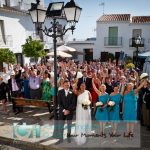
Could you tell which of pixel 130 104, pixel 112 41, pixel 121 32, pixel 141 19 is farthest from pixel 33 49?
pixel 141 19

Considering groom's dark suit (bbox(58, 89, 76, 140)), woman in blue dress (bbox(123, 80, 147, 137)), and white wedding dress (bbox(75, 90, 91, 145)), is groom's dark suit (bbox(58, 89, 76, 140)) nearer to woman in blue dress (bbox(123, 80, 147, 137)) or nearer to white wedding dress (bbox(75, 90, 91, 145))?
white wedding dress (bbox(75, 90, 91, 145))

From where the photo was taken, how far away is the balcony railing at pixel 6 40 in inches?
818

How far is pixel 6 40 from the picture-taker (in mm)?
21266

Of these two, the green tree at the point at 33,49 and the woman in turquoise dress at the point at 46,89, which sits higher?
the green tree at the point at 33,49

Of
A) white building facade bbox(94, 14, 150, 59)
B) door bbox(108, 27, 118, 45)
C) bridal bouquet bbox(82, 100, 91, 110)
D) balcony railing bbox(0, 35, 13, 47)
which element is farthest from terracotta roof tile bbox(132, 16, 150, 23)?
bridal bouquet bbox(82, 100, 91, 110)

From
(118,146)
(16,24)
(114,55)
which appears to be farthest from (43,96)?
(114,55)

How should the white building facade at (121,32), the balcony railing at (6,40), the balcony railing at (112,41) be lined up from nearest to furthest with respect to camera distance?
the balcony railing at (6,40) → the white building facade at (121,32) → the balcony railing at (112,41)

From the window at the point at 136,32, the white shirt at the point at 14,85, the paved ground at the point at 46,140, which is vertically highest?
the window at the point at 136,32

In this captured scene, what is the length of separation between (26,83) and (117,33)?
61.2 feet

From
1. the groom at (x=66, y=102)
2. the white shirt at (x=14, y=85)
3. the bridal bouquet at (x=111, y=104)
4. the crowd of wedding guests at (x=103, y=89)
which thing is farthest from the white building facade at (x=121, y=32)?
the groom at (x=66, y=102)

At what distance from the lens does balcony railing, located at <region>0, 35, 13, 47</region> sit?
20786 mm

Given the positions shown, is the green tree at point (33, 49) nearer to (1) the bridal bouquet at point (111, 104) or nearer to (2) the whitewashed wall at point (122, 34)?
(2) the whitewashed wall at point (122, 34)

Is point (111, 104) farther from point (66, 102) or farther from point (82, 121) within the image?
point (66, 102)

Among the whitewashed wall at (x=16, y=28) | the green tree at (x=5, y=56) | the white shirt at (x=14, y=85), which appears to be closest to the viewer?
the white shirt at (x=14, y=85)
